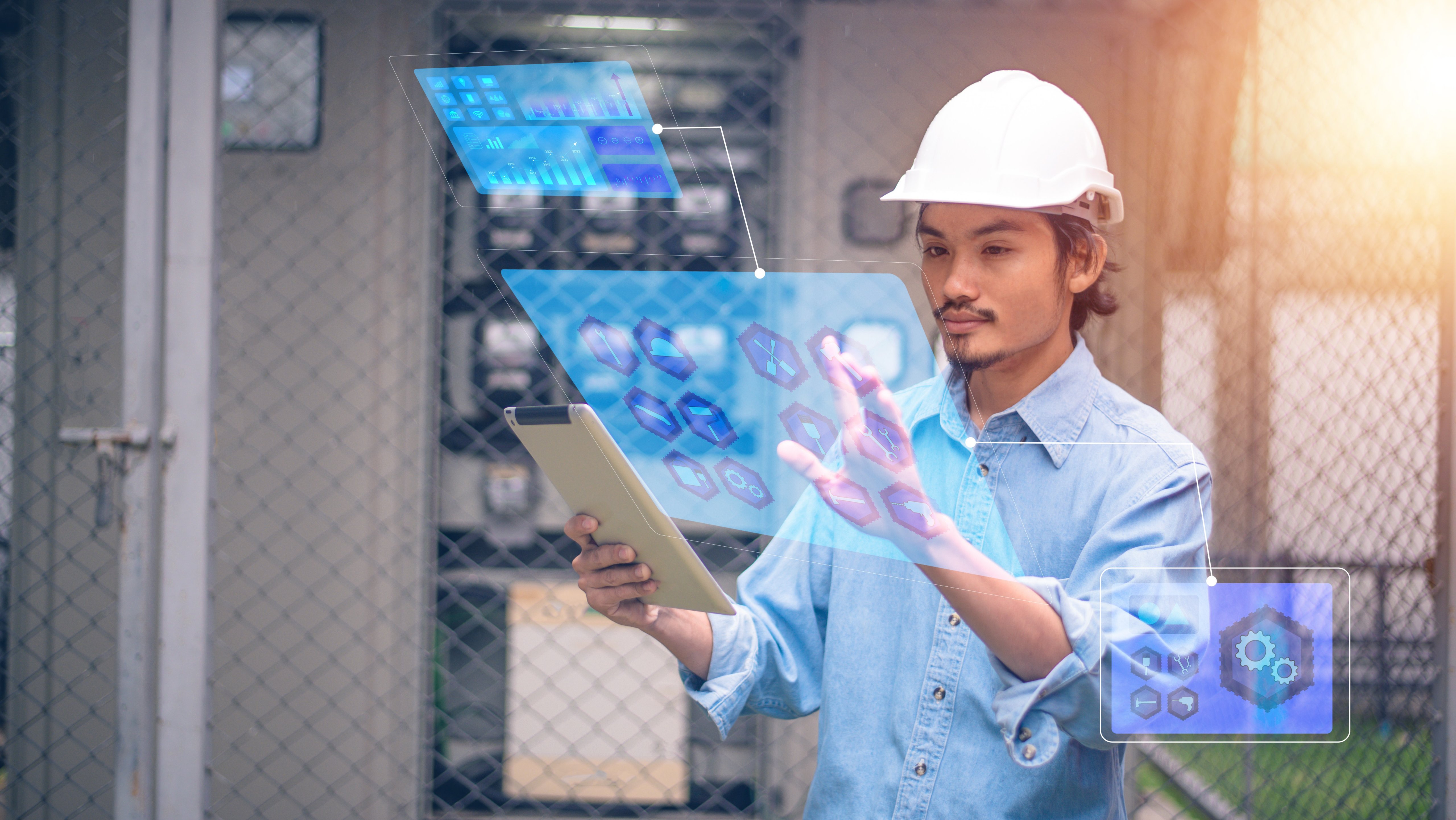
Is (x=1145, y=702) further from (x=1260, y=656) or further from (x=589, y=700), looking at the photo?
(x=589, y=700)

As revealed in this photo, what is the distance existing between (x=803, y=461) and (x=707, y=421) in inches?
6.8

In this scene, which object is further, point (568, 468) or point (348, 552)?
point (348, 552)

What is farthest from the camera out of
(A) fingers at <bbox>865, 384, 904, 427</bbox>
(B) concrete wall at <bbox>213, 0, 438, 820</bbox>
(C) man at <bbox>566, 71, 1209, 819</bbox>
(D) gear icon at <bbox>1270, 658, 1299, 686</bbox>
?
(B) concrete wall at <bbox>213, 0, 438, 820</bbox>

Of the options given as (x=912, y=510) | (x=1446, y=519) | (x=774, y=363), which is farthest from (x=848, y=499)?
(x=1446, y=519)

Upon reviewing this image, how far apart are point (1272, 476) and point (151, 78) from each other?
1.89 meters

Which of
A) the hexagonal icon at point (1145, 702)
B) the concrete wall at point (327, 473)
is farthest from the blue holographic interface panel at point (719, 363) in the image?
the concrete wall at point (327, 473)

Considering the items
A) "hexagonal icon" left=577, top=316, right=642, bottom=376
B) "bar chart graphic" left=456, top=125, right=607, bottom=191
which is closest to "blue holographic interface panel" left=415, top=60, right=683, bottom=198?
"bar chart graphic" left=456, top=125, right=607, bottom=191

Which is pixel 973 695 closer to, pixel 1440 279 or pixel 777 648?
pixel 777 648

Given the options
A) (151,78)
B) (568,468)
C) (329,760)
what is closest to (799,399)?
(568,468)

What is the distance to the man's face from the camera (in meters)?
0.66

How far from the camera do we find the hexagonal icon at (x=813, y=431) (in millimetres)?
596

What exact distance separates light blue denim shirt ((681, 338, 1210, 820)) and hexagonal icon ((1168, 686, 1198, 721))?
7cm

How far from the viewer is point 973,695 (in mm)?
709

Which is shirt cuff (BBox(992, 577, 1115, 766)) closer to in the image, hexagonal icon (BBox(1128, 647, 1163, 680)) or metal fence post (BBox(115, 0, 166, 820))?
hexagonal icon (BBox(1128, 647, 1163, 680))
